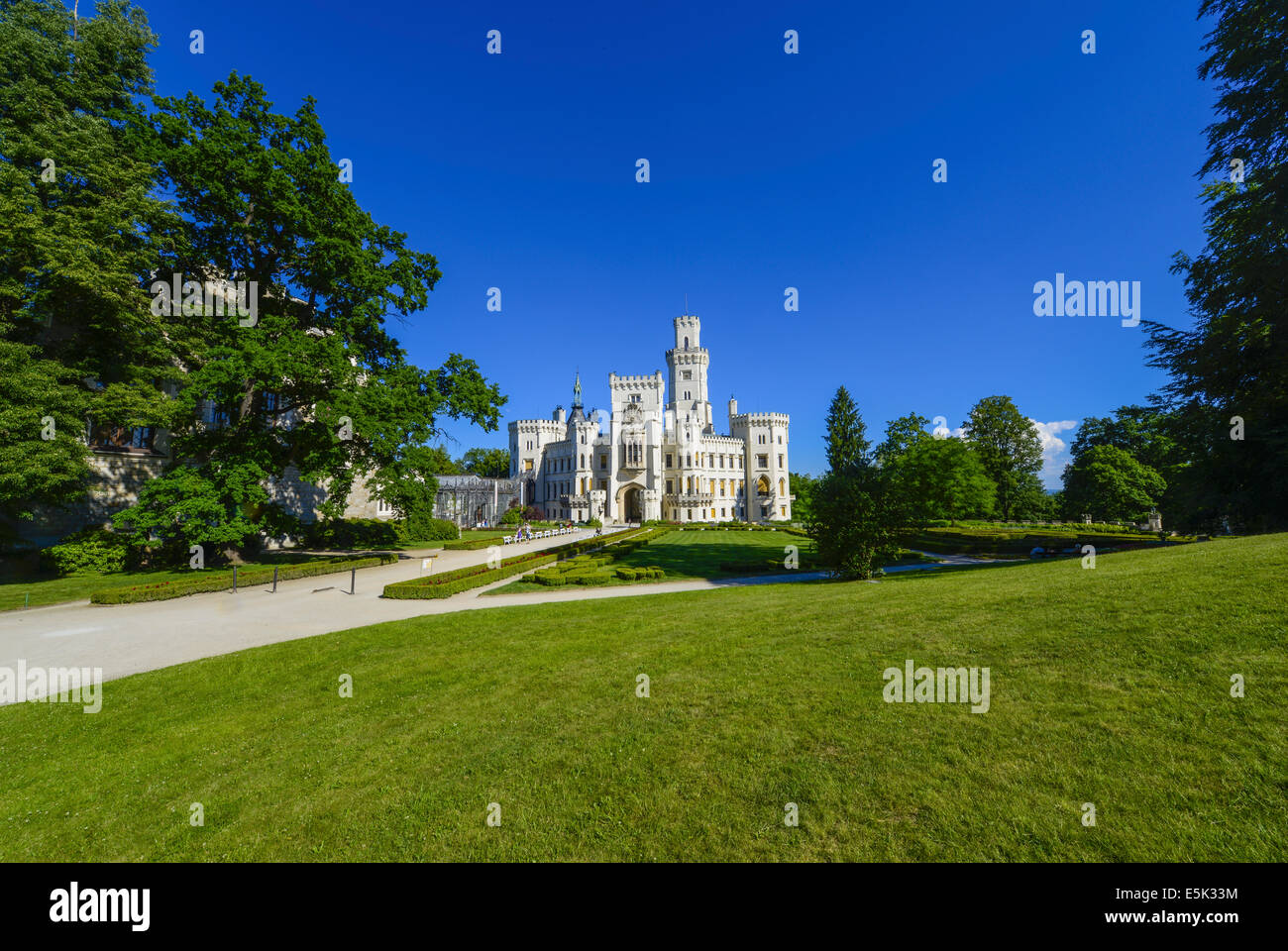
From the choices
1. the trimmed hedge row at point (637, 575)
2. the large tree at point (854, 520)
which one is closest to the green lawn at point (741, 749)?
the large tree at point (854, 520)

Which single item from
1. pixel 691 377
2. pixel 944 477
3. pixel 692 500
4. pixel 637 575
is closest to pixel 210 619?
pixel 637 575

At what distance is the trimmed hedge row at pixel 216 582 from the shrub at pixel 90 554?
451 cm

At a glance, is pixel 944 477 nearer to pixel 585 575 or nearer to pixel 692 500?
pixel 585 575

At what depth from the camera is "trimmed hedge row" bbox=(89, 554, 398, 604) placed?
1473 cm

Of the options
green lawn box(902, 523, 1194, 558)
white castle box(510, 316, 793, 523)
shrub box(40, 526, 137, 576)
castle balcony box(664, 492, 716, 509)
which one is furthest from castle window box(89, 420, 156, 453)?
castle balcony box(664, 492, 716, 509)

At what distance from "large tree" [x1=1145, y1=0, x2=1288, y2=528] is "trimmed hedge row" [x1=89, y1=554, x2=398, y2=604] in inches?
1152

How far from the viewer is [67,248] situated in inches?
675

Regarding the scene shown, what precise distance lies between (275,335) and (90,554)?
10.9 metres

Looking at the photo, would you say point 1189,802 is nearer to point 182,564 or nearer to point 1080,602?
point 1080,602

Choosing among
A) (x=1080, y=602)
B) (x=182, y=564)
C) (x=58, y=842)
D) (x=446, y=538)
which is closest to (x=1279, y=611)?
(x=1080, y=602)

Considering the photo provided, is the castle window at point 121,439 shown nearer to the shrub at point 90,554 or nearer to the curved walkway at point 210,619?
the shrub at point 90,554

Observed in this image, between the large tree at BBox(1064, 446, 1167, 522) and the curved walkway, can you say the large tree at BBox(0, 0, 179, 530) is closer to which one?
the curved walkway
